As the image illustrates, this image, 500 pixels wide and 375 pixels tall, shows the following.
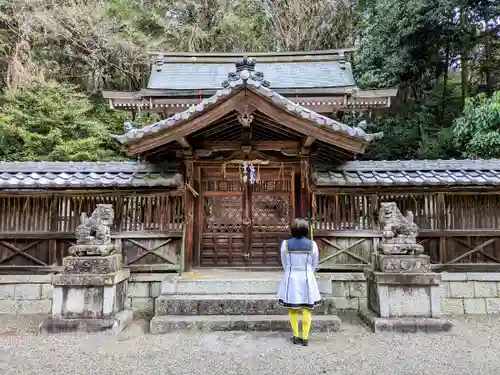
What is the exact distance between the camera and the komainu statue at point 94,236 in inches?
249

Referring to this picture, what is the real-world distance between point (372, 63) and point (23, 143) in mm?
16655

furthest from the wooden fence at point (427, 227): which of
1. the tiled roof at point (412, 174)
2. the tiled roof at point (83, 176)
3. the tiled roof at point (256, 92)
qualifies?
the tiled roof at point (83, 176)

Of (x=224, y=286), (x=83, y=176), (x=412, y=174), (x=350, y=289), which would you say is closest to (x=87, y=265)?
(x=83, y=176)

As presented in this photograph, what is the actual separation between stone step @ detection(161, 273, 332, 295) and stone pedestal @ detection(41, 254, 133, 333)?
983mm

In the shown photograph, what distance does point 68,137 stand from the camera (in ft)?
51.4

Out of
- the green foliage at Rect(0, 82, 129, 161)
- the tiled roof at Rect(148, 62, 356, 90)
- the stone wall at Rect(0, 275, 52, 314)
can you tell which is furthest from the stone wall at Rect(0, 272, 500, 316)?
the green foliage at Rect(0, 82, 129, 161)

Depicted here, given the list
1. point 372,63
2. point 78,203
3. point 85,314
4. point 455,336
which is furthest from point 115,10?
point 455,336

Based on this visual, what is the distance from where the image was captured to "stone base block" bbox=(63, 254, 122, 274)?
6.22 meters

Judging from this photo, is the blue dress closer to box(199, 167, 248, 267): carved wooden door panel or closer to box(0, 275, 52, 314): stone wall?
box(199, 167, 248, 267): carved wooden door panel

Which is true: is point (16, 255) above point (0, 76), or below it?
below

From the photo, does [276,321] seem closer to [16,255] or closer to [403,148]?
[16,255]

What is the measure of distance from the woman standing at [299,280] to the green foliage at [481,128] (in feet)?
34.7

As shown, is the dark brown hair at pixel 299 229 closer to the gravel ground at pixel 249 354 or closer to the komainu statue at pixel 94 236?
the gravel ground at pixel 249 354

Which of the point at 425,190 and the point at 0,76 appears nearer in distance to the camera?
the point at 425,190
